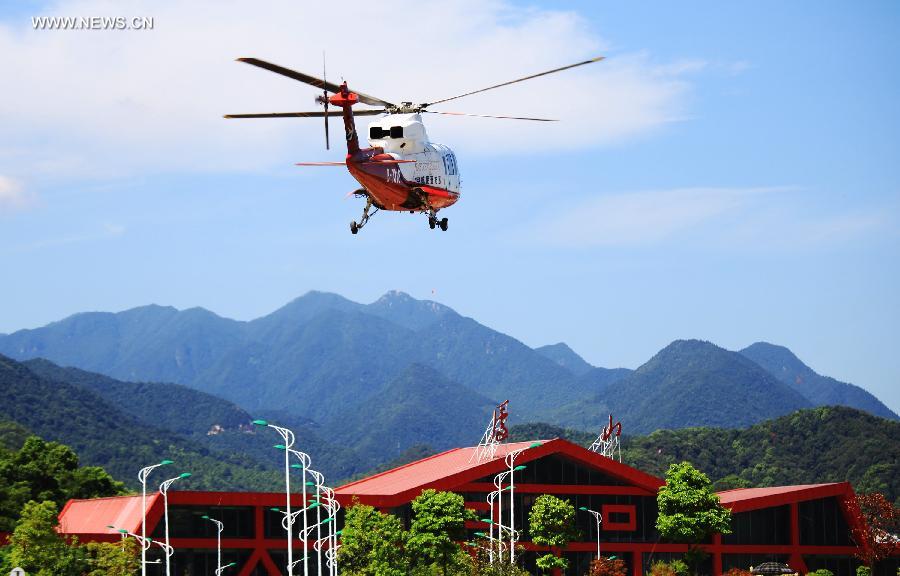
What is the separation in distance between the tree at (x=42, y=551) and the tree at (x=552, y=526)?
32160 millimetres


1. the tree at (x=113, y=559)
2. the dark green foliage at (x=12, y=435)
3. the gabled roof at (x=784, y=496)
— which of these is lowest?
the tree at (x=113, y=559)

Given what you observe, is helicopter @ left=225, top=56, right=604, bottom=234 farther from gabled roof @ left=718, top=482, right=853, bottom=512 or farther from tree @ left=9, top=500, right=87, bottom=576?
gabled roof @ left=718, top=482, right=853, bottom=512

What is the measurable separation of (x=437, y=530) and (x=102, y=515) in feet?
79.4

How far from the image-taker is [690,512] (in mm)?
104625

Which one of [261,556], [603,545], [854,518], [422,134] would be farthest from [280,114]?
[854,518]

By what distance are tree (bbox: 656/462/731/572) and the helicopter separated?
111 ft

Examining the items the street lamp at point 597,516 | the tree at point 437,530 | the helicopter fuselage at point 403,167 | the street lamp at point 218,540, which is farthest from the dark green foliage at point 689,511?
the helicopter fuselage at point 403,167

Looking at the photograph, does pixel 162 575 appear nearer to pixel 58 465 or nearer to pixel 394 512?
pixel 394 512

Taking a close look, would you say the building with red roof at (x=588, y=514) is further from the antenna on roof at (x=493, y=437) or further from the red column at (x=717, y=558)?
the antenna on roof at (x=493, y=437)

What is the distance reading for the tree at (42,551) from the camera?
84.8 meters

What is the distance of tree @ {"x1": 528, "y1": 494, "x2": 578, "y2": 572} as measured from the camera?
10381cm

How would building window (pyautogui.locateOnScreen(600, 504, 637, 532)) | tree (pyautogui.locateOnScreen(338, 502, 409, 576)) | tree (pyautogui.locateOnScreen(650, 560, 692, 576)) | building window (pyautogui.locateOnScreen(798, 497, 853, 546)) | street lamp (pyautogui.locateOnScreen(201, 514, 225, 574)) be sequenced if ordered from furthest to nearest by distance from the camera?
building window (pyautogui.locateOnScreen(798, 497, 853, 546)) → building window (pyautogui.locateOnScreen(600, 504, 637, 532)) → tree (pyautogui.locateOnScreen(650, 560, 692, 576)) → street lamp (pyautogui.locateOnScreen(201, 514, 225, 574)) → tree (pyautogui.locateOnScreen(338, 502, 409, 576))

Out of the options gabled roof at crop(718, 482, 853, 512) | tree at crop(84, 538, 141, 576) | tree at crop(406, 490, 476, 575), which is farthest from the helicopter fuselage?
gabled roof at crop(718, 482, 853, 512)

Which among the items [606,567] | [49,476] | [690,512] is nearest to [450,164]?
[690,512]
